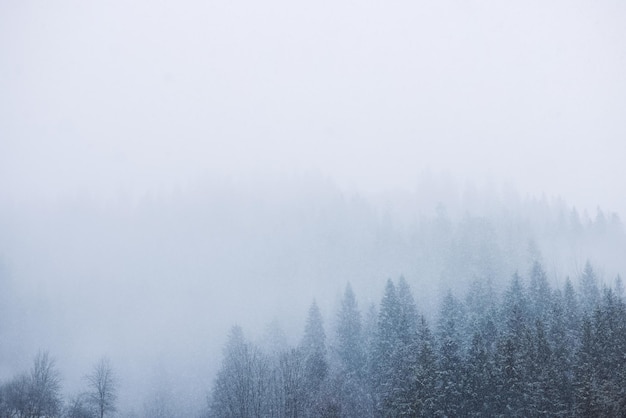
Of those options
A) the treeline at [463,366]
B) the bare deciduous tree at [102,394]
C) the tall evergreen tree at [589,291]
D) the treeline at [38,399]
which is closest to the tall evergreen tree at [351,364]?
the treeline at [463,366]

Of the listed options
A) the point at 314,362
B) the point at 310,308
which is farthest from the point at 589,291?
the point at 314,362

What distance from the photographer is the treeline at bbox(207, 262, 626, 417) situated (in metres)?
40.9

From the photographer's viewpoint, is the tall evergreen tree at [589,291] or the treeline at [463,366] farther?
the tall evergreen tree at [589,291]

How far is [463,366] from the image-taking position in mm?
44219

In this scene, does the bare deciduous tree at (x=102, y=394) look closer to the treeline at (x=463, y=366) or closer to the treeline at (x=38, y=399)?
the treeline at (x=38, y=399)

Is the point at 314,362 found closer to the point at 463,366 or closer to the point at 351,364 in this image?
the point at 351,364

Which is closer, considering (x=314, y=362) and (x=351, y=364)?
(x=314, y=362)

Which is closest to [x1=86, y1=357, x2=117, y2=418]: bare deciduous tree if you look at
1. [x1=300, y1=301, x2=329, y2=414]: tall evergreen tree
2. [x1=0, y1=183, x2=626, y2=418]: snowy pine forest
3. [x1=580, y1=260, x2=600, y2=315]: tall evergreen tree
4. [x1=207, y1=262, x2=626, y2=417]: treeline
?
[x1=0, y1=183, x2=626, y2=418]: snowy pine forest

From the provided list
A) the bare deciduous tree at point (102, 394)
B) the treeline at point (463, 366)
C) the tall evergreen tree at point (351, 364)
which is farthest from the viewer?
the bare deciduous tree at point (102, 394)

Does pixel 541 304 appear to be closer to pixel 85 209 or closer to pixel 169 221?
pixel 169 221

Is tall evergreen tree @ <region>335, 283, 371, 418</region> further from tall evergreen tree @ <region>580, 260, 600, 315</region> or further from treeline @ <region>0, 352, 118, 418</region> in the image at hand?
tall evergreen tree @ <region>580, 260, 600, 315</region>

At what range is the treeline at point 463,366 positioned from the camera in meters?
40.9

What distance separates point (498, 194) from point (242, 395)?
13512cm

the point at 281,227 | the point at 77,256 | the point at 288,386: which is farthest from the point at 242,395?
the point at 77,256
